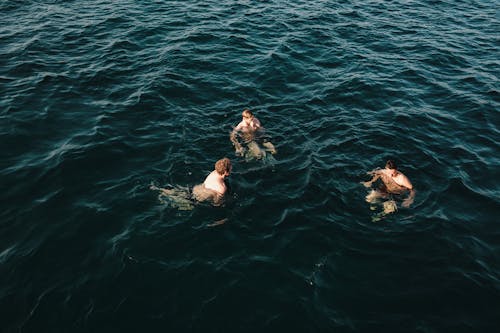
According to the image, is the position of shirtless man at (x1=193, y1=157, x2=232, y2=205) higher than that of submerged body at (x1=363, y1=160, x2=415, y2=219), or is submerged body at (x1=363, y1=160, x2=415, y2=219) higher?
shirtless man at (x1=193, y1=157, x2=232, y2=205)

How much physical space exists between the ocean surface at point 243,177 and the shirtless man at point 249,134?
0.47m

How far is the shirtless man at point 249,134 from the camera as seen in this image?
557 inches

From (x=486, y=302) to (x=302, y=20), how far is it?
2196 centimetres

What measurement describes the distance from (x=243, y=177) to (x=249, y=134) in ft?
7.12

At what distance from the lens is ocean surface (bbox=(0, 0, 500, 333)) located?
9.05 m

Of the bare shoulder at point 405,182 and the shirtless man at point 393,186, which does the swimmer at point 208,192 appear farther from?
the bare shoulder at point 405,182

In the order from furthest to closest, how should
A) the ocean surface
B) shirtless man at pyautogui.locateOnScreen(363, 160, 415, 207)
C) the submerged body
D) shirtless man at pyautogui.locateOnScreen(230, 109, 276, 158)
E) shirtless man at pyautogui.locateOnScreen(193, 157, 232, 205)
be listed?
shirtless man at pyautogui.locateOnScreen(230, 109, 276, 158) → shirtless man at pyautogui.locateOnScreen(363, 160, 415, 207) → the submerged body → shirtless man at pyautogui.locateOnScreen(193, 157, 232, 205) → the ocean surface

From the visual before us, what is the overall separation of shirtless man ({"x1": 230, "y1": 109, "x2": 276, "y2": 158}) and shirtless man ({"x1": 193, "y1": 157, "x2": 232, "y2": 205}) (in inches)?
97.3

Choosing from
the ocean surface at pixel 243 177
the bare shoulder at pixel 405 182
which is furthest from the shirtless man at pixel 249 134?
the bare shoulder at pixel 405 182

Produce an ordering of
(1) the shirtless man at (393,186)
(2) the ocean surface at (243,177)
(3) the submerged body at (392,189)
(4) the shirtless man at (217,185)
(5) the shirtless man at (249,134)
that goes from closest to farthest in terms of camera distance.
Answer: (2) the ocean surface at (243,177), (4) the shirtless man at (217,185), (3) the submerged body at (392,189), (1) the shirtless man at (393,186), (5) the shirtless man at (249,134)

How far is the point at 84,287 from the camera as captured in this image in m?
9.19

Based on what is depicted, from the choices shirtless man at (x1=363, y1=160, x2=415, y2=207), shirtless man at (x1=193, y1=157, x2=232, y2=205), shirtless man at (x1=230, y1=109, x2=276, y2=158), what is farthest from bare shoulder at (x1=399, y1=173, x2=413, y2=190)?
shirtless man at (x1=193, y1=157, x2=232, y2=205)

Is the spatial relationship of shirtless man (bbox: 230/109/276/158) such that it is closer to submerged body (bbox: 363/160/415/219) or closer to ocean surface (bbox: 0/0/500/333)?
ocean surface (bbox: 0/0/500/333)

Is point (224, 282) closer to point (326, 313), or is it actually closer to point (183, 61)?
point (326, 313)
